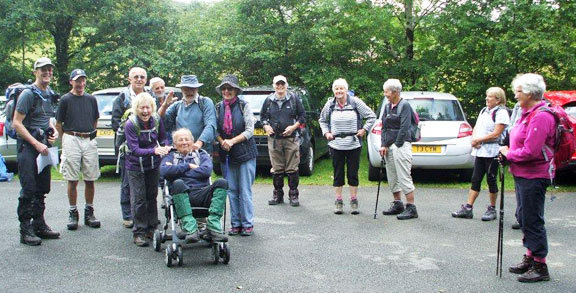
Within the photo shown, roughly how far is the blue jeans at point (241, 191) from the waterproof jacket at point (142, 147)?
930 millimetres

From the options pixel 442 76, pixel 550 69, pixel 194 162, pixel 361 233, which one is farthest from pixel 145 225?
pixel 550 69

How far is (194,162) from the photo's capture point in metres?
6.11

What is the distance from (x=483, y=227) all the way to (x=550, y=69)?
23.5 feet

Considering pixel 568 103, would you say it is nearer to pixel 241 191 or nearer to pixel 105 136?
pixel 241 191

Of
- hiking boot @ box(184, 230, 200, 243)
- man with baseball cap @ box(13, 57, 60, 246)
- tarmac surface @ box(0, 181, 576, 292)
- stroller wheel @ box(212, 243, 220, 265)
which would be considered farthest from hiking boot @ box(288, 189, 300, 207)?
man with baseball cap @ box(13, 57, 60, 246)

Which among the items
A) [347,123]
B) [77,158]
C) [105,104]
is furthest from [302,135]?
[77,158]

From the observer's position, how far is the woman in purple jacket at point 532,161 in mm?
4914

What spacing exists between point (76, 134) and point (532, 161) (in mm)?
5297

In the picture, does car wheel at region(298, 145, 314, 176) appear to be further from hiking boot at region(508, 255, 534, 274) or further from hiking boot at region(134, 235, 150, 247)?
hiking boot at region(508, 255, 534, 274)

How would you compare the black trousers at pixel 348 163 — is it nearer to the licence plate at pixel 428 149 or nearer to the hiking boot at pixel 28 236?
the licence plate at pixel 428 149

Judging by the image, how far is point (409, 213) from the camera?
777 cm

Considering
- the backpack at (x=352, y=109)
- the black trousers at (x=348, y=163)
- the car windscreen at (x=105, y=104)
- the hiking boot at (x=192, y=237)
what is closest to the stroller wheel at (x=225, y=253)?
the hiking boot at (x=192, y=237)

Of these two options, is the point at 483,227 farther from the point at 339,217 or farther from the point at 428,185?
the point at 428,185

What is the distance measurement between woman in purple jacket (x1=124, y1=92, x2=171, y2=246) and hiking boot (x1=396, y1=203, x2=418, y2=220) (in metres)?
3.33
